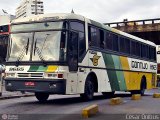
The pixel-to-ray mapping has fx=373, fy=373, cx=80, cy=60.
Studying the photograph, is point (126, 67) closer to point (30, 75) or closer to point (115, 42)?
point (115, 42)

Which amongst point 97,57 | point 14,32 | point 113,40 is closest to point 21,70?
point 14,32

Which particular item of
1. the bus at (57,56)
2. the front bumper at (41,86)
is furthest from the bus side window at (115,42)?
the front bumper at (41,86)

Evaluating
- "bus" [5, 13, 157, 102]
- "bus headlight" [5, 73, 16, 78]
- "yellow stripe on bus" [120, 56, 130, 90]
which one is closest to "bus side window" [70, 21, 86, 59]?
"bus" [5, 13, 157, 102]

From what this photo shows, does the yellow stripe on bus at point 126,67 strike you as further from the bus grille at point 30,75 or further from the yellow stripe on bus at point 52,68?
the bus grille at point 30,75

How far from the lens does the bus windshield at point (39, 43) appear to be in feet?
40.8

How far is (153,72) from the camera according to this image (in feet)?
77.8

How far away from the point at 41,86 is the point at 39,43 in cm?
151

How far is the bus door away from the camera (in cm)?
1264

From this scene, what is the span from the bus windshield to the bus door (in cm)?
31

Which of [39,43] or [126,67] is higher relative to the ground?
[39,43]

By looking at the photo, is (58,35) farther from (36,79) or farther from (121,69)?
(121,69)

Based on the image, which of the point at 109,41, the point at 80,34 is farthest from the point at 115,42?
the point at 80,34

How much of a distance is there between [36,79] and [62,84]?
3.07ft

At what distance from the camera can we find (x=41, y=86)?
40.6 ft
